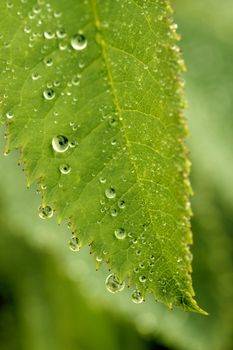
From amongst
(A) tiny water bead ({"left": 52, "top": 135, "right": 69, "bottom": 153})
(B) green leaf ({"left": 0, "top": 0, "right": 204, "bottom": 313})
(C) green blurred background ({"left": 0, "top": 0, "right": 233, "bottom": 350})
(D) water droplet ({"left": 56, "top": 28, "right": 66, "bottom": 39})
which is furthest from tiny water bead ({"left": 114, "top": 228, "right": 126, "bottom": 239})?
(C) green blurred background ({"left": 0, "top": 0, "right": 233, "bottom": 350})

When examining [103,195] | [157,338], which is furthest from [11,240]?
[103,195]

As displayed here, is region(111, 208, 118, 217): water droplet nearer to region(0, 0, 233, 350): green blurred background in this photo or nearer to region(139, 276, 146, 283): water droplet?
region(139, 276, 146, 283): water droplet

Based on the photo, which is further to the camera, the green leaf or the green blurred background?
the green blurred background

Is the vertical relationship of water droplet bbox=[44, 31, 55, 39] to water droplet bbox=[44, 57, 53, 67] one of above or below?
above

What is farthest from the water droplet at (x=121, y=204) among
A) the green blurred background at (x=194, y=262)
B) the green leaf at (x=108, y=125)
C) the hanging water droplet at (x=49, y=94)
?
the green blurred background at (x=194, y=262)

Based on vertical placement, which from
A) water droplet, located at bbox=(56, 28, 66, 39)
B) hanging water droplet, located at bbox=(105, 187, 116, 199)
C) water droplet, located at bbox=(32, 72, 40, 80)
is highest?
water droplet, located at bbox=(56, 28, 66, 39)

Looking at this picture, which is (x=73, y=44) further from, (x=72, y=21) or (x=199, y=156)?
(x=199, y=156)
